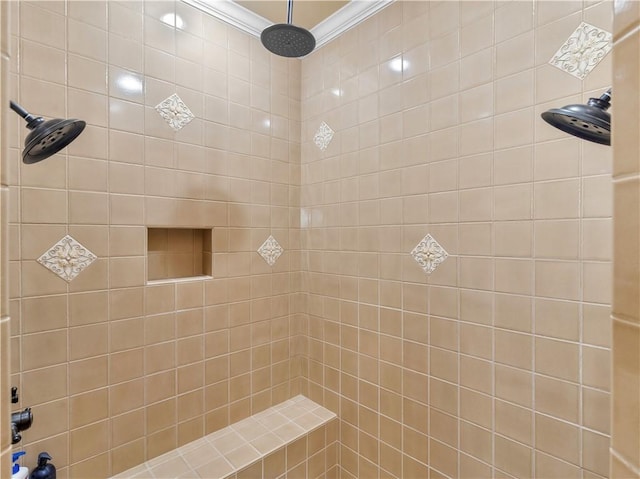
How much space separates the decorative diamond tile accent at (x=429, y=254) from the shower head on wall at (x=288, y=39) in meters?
1.01

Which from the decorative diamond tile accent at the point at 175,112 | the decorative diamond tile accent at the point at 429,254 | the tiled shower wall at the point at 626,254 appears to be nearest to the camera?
the tiled shower wall at the point at 626,254

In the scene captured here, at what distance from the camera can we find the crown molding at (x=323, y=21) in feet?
5.49

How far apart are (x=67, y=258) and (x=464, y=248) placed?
1692 millimetres

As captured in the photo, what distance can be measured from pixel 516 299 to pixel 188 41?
2.00 m

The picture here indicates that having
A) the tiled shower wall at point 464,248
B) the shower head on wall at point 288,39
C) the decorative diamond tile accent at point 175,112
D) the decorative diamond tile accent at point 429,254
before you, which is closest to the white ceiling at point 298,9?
the tiled shower wall at point 464,248

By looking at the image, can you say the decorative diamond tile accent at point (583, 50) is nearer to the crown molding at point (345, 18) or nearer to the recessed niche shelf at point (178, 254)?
the crown molding at point (345, 18)

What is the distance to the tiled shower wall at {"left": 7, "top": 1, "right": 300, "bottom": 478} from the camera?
1.23 m

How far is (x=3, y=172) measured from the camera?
33 centimetres

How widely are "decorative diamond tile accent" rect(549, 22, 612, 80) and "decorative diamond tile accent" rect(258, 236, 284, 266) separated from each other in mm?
1599

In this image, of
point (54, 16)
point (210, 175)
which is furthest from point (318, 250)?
point (54, 16)

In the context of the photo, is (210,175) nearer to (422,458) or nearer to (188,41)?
(188,41)

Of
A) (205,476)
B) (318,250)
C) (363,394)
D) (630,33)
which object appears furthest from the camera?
(318,250)

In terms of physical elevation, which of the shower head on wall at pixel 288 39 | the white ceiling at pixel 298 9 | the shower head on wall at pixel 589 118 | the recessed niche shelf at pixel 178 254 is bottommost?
the recessed niche shelf at pixel 178 254

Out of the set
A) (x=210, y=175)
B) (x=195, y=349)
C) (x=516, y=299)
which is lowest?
(x=195, y=349)
